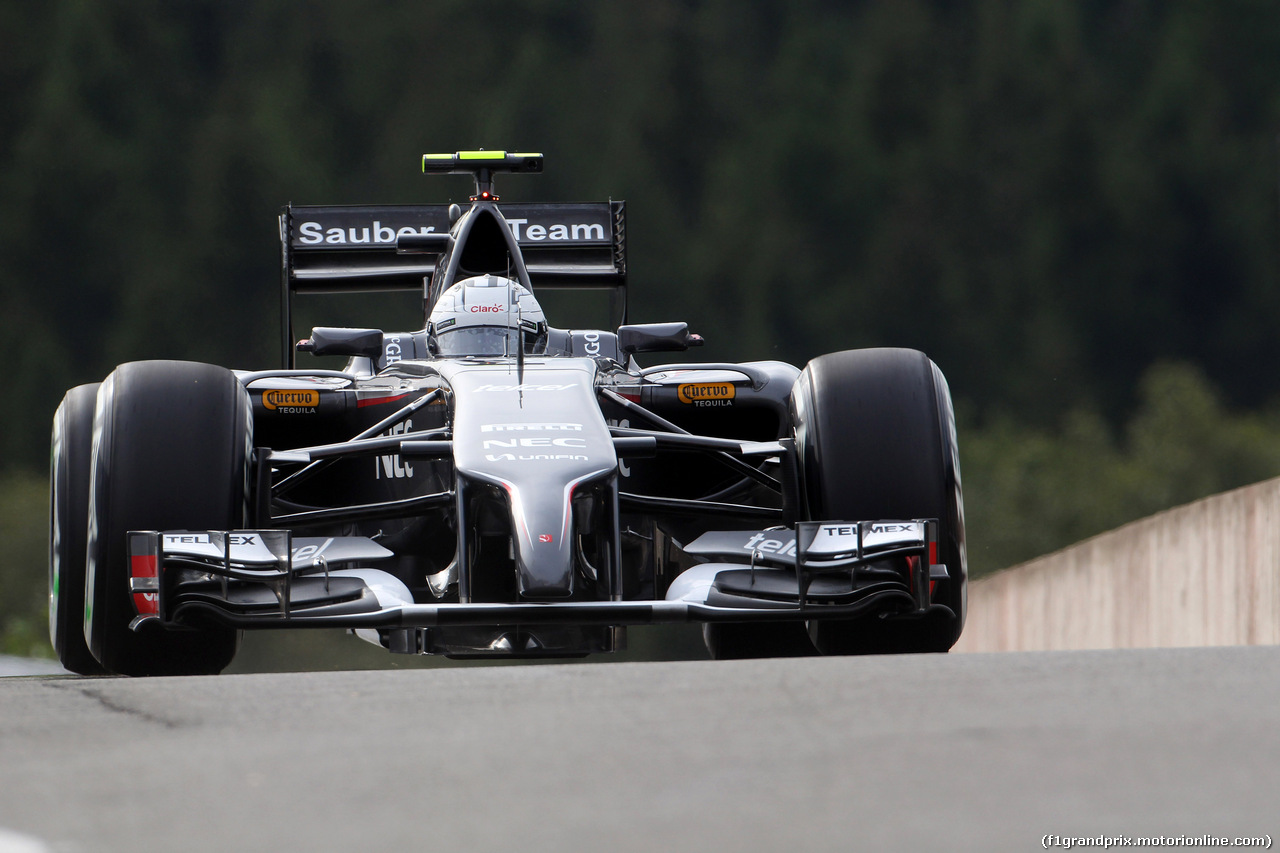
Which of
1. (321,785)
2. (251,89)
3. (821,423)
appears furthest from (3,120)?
(321,785)

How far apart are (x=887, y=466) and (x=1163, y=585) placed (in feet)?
15.9

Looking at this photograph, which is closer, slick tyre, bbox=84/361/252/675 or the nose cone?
the nose cone

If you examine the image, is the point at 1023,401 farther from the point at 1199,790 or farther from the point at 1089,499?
the point at 1199,790

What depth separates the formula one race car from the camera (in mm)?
5559

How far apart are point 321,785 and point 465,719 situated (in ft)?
2.16

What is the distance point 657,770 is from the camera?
3.10 m

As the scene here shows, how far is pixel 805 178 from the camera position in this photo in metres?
49.6

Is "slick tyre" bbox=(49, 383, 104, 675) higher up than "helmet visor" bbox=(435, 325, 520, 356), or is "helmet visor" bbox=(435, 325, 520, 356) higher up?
"helmet visor" bbox=(435, 325, 520, 356)
